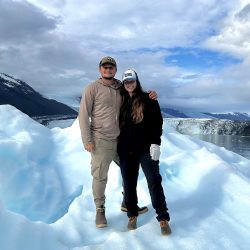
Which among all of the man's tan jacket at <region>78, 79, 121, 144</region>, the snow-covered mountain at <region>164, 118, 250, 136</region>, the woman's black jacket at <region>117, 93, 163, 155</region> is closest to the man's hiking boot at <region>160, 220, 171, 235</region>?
the woman's black jacket at <region>117, 93, 163, 155</region>

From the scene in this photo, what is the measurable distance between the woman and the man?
0.32 ft

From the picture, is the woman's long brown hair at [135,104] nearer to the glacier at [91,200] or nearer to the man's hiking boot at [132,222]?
the man's hiking boot at [132,222]

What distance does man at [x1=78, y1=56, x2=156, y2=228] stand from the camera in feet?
14.7

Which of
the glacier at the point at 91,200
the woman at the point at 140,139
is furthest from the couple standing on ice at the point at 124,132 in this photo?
the glacier at the point at 91,200

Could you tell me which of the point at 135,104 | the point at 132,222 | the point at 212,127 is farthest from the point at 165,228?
the point at 212,127

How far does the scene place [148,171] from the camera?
14.1ft

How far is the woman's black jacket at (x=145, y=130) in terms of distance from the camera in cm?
436

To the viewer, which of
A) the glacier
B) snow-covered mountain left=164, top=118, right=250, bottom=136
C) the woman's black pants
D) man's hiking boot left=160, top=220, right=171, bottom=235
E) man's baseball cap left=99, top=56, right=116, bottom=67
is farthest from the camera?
snow-covered mountain left=164, top=118, right=250, bottom=136

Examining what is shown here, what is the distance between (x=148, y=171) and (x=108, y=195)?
1.61m

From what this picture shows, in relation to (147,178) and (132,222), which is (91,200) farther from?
(147,178)

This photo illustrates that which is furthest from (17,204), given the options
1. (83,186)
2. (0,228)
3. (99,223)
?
(0,228)

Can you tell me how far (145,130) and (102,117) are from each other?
21.0 inches

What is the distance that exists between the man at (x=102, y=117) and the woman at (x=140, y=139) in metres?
0.10

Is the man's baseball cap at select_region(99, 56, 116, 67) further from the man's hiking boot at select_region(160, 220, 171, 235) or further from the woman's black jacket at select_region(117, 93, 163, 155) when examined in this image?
the man's hiking boot at select_region(160, 220, 171, 235)
